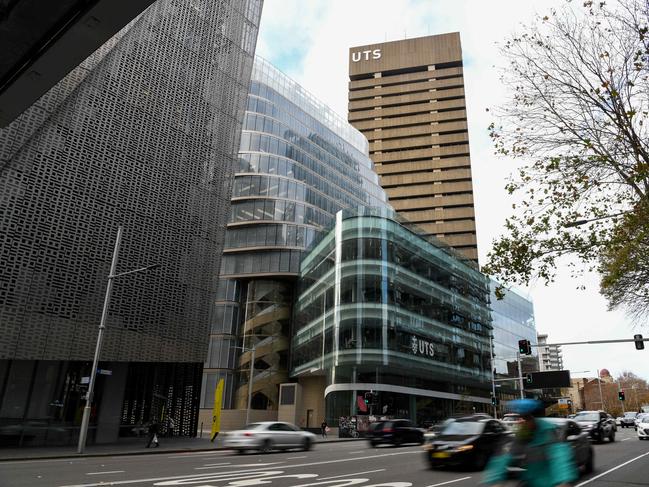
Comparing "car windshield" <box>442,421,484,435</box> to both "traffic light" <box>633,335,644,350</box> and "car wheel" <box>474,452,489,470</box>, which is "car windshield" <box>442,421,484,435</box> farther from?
"traffic light" <box>633,335,644,350</box>

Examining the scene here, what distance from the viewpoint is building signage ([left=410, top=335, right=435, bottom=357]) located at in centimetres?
4739

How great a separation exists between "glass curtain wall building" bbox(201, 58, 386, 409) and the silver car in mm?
33593

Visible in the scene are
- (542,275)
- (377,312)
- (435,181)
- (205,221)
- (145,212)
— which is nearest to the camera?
(542,275)

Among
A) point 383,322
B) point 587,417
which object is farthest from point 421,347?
point 587,417

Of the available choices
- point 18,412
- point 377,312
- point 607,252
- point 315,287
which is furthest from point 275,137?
point 607,252

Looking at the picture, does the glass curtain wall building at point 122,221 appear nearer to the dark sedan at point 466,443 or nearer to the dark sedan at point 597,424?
the dark sedan at point 466,443

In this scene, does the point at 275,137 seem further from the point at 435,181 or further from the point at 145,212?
the point at 435,181

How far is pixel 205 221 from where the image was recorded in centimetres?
2945

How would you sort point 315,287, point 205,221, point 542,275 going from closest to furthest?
1. point 542,275
2. point 205,221
3. point 315,287

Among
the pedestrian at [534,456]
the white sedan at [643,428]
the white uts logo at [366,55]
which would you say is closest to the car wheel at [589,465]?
the pedestrian at [534,456]

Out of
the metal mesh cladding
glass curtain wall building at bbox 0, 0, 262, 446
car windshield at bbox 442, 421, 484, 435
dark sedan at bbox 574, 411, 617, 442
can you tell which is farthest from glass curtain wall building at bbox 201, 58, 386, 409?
car windshield at bbox 442, 421, 484, 435

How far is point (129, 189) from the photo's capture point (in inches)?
981

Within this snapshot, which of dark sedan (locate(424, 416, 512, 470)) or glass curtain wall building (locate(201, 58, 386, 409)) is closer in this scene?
dark sedan (locate(424, 416, 512, 470))

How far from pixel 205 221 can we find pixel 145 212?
4489 millimetres
